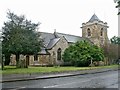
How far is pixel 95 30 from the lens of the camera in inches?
3017

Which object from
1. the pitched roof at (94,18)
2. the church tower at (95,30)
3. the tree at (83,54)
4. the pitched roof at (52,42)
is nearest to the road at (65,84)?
the tree at (83,54)

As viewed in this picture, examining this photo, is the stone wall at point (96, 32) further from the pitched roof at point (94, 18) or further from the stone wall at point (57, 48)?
the stone wall at point (57, 48)

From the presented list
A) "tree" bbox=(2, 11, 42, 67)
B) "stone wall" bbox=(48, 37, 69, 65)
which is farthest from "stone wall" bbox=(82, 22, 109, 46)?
"tree" bbox=(2, 11, 42, 67)

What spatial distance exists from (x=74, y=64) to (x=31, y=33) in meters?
21.2

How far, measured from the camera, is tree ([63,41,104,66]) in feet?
173

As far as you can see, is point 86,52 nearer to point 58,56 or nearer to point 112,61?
point 58,56

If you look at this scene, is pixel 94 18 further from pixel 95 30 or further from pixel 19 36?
pixel 19 36

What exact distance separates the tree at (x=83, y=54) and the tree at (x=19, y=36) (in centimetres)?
1677

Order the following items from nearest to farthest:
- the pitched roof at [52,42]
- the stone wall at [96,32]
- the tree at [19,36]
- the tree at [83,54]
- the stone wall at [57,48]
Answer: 1. the tree at [19,36]
2. the tree at [83,54]
3. the stone wall at [57,48]
4. the pitched roof at [52,42]
5. the stone wall at [96,32]

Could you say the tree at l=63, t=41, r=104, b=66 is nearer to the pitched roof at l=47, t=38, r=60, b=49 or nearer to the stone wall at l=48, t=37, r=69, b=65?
the stone wall at l=48, t=37, r=69, b=65

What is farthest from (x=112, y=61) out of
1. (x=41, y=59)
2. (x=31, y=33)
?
(x=31, y=33)

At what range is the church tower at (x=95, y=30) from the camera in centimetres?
7669

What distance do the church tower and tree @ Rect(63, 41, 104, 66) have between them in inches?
853

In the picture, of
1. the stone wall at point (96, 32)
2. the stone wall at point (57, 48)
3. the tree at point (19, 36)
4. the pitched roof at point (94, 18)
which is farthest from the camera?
the pitched roof at point (94, 18)
